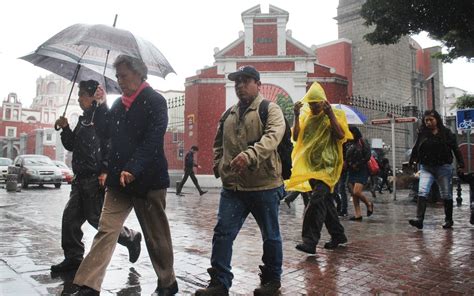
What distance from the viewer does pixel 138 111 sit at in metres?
3.32

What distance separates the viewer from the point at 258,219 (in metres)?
3.52

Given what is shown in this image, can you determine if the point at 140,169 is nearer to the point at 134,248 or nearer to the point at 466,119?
the point at 134,248

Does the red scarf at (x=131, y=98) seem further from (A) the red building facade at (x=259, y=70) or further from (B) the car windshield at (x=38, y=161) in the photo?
(B) the car windshield at (x=38, y=161)

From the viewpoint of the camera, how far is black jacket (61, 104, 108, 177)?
4.00m

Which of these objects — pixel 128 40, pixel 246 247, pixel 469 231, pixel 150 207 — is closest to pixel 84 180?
pixel 150 207

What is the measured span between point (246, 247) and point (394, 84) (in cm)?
2547

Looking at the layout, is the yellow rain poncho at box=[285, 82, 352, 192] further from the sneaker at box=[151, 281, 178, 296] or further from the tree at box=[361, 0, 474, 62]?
the tree at box=[361, 0, 474, 62]

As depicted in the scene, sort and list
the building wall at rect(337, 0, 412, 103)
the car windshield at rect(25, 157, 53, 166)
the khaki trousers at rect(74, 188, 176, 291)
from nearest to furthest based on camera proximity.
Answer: the khaki trousers at rect(74, 188, 176, 291) → the car windshield at rect(25, 157, 53, 166) → the building wall at rect(337, 0, 412, 103)

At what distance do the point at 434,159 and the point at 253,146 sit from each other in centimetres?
449

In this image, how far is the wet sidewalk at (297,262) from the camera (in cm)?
356

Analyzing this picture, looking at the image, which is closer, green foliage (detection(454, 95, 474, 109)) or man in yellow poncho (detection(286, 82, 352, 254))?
man in yellow poncho (detection(286, 82, 352, 254))

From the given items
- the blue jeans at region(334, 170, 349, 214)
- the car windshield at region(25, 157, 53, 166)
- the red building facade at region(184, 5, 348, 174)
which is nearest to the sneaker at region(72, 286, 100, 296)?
the blue jeans at region(334, 170, 349, 214)

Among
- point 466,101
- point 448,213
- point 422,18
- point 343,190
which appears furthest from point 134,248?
point 466,101

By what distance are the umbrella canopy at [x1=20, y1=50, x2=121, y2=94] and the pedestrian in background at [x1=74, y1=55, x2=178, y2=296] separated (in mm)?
1386
